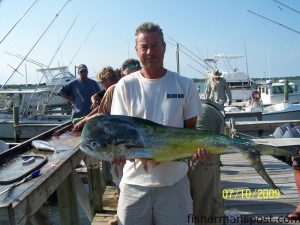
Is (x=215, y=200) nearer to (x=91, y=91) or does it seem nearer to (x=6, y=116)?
(x=91, y=91)

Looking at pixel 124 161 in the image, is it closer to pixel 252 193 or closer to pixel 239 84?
pixel 252 193

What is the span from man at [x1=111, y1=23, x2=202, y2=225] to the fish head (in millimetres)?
201

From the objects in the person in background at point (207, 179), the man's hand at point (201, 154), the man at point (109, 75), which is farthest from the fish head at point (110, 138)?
the man at point (109, 75)

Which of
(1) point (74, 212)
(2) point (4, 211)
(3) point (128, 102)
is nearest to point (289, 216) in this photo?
(1) point (74, 212)

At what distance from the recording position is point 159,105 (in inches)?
101

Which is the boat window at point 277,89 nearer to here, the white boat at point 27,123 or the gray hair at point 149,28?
the white boat at point 27,123

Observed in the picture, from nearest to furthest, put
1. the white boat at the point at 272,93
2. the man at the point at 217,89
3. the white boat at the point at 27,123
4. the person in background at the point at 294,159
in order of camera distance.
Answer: the person in background at the point at 294,159
the man at the point at 217,89
the white boat at the point at 27,123
the white boat at the point at 272,93

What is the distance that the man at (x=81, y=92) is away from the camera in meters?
6.93

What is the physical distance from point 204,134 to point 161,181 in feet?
1.25

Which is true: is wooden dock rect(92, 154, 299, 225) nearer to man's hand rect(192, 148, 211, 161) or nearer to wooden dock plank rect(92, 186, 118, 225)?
wooden dock plank rect(92, 186, 118, 225)

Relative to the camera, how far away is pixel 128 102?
262cm

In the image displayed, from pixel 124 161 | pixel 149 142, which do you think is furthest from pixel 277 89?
pixel 124 161

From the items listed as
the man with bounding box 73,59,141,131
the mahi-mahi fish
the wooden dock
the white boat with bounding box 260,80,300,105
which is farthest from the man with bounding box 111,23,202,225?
the white boat with bounding box 260,80,300,105

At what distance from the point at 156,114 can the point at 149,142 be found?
216mm
